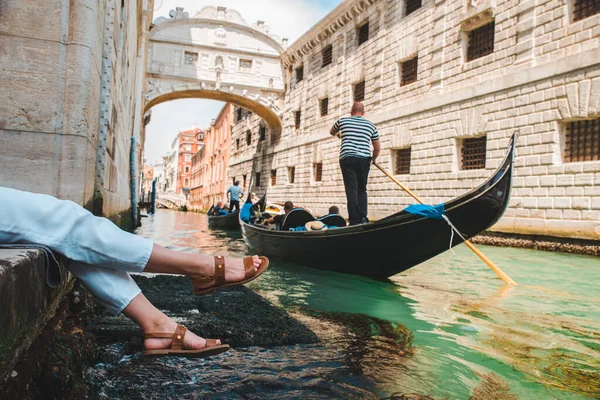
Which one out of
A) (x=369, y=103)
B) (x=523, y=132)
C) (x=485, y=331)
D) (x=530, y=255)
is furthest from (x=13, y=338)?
(x=369, y=103)

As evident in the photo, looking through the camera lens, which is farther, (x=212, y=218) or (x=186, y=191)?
(x=186, y=191)

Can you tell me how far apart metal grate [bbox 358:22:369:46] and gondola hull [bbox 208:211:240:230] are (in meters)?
5.79

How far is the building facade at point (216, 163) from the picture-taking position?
24141mm

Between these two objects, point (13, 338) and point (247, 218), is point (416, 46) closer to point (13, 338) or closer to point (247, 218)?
point (247, 218)

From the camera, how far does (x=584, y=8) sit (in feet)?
20.7

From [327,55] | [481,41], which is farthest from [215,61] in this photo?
[481,41]

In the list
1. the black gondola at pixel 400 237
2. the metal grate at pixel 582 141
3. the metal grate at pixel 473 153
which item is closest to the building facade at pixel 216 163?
the metal grate at pixel 473 153

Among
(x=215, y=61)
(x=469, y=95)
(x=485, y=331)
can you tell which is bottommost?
(x=485, y=331)

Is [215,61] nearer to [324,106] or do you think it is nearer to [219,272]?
[324,106]

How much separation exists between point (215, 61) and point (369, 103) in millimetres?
7174

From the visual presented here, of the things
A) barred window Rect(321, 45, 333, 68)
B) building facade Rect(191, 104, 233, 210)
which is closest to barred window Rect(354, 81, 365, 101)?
barred window Rect(321, 45, 333, 68)

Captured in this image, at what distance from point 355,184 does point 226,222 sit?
7.27 meters

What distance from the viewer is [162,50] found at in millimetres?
15273

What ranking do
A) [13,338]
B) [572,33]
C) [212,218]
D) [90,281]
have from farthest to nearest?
[212,218], [572,33], [90,281], [13,338]
